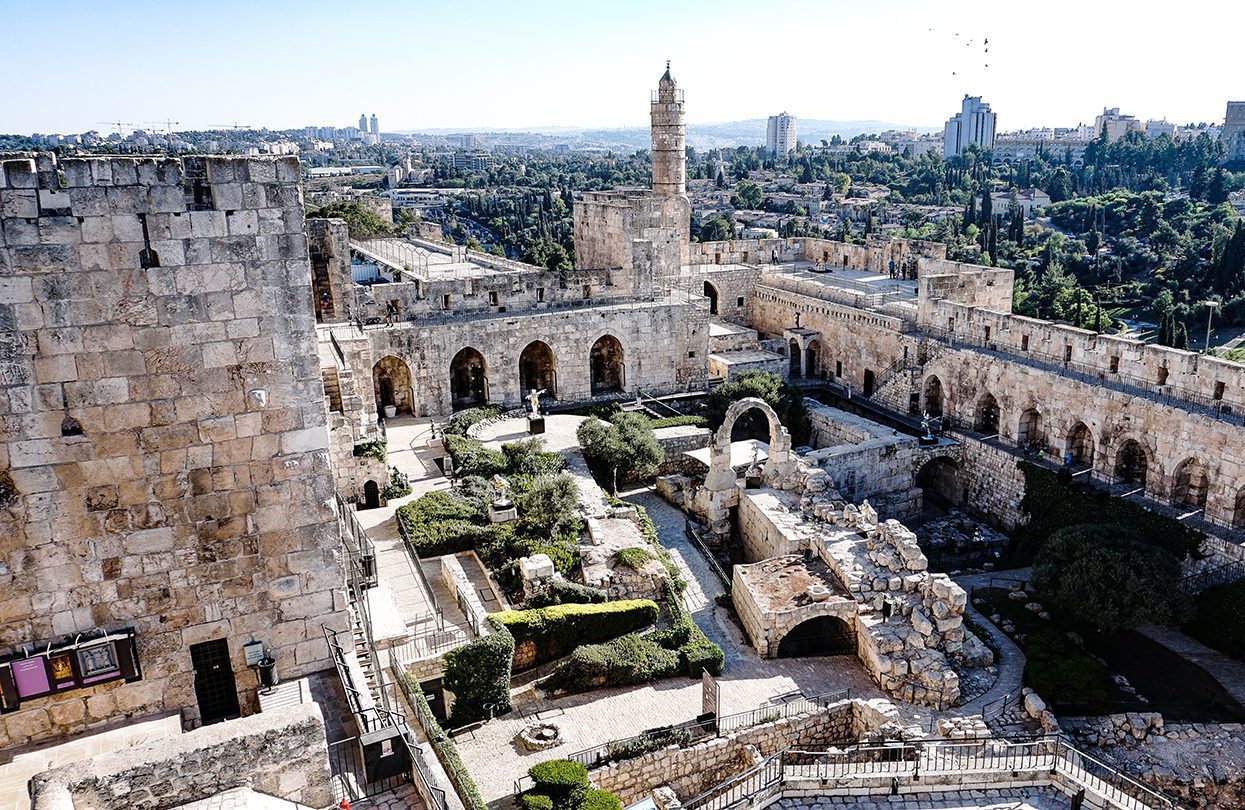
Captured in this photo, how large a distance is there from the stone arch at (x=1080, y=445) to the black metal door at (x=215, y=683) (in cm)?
2327

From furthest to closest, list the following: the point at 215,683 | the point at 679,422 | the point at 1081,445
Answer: the point at 679,422 → the point at 1081,445 → the point at 215,683

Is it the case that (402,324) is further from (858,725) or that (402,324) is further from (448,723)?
(858,725)

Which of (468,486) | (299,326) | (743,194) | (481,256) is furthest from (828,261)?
(743,194)

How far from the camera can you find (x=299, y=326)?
25.3ft

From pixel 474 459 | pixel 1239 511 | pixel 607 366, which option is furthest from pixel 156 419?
pixel 607 366

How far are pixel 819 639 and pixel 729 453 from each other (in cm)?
624

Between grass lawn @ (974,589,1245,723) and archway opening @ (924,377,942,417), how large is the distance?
404 inches

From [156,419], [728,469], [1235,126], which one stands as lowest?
[728,469]

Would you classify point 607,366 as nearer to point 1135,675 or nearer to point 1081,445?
point 1081,445

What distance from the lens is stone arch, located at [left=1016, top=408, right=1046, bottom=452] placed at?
1030 inches

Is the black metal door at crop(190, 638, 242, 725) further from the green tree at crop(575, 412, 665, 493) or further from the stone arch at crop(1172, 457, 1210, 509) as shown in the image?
the stone arch at crop(1172, 457, 1210, 509)

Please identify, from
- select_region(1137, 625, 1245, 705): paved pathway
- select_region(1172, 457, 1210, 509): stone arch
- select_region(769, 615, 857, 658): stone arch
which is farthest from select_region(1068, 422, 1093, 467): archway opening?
select_region(769, 615, 857, 658): stone arch

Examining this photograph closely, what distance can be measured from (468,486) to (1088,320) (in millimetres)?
43802

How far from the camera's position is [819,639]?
61.6 feet
